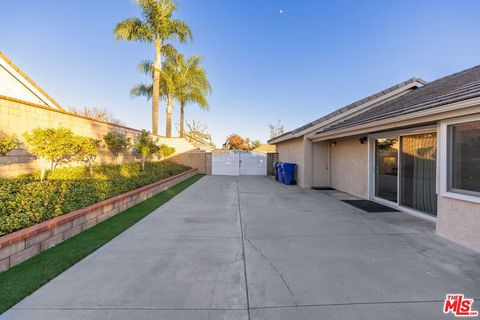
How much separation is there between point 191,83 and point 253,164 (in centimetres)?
970

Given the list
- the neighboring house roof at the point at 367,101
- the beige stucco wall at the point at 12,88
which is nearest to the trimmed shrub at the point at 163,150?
the beige stucco wall at the point at 12,88

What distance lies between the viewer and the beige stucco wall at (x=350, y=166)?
8.97m

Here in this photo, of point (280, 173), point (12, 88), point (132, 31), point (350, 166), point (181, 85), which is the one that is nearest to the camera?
point (350, 166)

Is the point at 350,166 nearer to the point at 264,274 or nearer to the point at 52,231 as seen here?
the point at 264,274

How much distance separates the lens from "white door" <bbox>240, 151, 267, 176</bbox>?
776 inches

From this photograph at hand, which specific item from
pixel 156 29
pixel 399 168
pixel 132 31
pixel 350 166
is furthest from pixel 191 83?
pixel 399 168

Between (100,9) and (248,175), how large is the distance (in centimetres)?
1376

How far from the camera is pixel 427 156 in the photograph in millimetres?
5961

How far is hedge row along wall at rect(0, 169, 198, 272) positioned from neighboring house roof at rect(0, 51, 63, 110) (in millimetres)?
9483

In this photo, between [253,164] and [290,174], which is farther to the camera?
[253,164]

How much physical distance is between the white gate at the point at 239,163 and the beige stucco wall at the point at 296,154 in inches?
117

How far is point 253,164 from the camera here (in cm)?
1972

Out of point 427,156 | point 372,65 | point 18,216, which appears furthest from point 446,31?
point 18,216

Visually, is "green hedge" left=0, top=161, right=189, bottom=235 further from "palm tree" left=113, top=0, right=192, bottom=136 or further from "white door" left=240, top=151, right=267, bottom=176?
"white door" left=240, top=151, right=267, bottom=176
